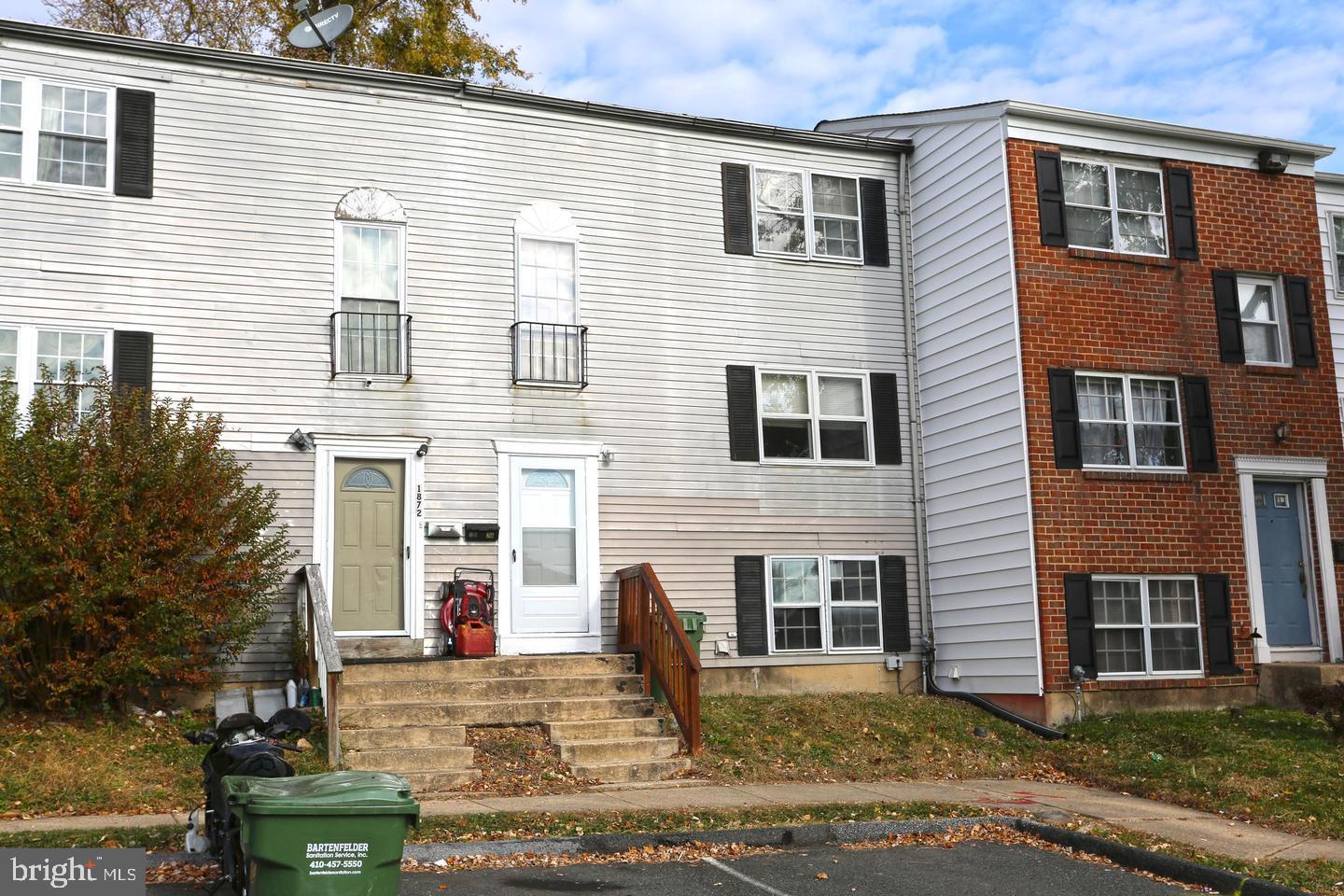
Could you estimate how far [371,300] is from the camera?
14.5 m

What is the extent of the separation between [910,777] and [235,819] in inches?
293

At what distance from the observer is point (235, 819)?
7.06 metres

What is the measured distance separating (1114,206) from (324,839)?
1314cm

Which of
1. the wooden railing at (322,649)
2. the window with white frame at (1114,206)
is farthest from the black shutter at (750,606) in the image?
the window with white frame at (1114,206)

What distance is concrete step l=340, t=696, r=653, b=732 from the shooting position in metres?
11.8

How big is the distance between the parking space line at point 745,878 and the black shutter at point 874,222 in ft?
32.5

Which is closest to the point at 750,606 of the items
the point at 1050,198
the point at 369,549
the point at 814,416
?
the point at 814,416

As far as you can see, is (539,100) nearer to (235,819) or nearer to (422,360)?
(422,360)

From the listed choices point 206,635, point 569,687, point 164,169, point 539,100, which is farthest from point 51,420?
point 539,100

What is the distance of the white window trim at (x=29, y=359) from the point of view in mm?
12906

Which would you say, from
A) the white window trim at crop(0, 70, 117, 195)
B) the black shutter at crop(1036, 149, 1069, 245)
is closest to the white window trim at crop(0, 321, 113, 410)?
the white window trim at crop(0, 70, 117, 195)

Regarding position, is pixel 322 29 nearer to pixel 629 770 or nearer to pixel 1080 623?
pixel 629 770

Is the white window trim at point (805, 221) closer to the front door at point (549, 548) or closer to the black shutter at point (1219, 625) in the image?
the front door at point (549, 548)

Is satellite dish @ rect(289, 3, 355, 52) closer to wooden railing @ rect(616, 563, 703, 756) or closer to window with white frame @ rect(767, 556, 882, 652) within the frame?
wooden railing @ rect(616, 563, 703, 756)
